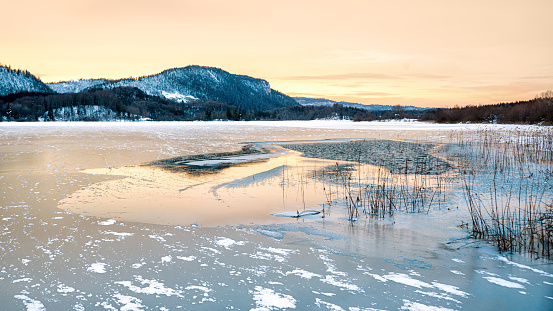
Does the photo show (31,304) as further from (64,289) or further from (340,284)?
(340,284)

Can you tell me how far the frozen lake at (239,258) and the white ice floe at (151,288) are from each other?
2 centimetres

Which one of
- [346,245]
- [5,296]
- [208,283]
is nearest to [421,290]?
[346,245]

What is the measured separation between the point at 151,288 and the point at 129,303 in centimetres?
32

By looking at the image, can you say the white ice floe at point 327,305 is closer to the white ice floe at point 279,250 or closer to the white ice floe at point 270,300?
the white ice floe at point 270,300

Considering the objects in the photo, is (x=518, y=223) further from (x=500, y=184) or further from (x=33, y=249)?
(x=33, y=249)

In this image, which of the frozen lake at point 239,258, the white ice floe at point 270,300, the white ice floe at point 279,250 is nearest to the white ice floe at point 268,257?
the frozen lake at point 239,258

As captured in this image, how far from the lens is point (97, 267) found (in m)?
4.22

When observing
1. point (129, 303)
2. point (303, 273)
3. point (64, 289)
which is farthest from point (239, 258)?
point (64, 289)

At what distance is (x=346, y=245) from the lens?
5.09m

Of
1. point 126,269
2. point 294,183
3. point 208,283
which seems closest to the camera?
point 208,283

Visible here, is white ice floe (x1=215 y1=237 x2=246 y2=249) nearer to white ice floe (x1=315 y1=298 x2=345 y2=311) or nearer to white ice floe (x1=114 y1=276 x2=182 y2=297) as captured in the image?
white ice floe (x1=114 y1=276 x2=182 y2=297)

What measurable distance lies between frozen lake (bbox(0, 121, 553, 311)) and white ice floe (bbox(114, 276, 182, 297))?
20 millimetres

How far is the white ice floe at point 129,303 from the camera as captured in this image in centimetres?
335

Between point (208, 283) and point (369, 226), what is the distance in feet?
10.3
